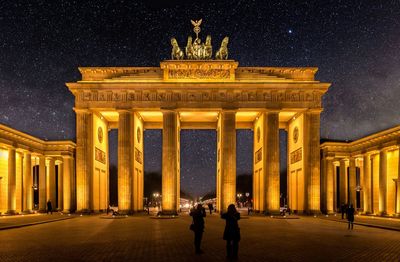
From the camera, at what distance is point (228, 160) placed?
5050 cm

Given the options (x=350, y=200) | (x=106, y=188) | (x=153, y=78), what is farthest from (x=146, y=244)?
(x=350, y=200)

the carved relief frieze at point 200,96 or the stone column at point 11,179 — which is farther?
the carved relief frieze at point 200,96

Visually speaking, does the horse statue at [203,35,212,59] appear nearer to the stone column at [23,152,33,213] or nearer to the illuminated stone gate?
the illuminated stone gate

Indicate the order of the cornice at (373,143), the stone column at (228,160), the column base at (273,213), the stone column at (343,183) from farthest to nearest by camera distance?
the stone column at (343,183) < the stone column at (228,160) < the column base at (273,213) < the cornice at (373,143)

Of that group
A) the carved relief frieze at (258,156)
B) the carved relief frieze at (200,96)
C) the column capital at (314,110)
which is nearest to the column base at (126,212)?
the carved relief frieze at (200,96)

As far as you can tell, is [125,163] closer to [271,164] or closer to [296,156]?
[271,164]

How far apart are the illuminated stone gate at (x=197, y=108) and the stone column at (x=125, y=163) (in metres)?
0.11

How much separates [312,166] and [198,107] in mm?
14647

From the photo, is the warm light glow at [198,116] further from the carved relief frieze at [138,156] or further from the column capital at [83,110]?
the column capital at [83,110]

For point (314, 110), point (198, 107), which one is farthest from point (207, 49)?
point (314, 110)

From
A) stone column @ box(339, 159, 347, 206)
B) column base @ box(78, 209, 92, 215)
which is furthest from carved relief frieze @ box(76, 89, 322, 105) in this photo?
stone column @ box(339, 159, 347, 206)

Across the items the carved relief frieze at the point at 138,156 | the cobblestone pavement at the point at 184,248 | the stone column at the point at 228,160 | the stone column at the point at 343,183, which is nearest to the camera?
the cobblestone pavement at the point at 184,248

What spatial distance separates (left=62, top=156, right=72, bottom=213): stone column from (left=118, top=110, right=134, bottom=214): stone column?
329 inches

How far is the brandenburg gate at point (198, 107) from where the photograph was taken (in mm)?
50312
